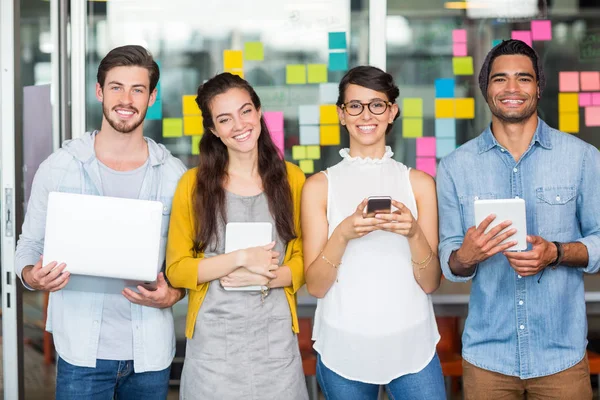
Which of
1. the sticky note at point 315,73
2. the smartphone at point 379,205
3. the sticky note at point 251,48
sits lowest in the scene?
the smartphone at point 379,205

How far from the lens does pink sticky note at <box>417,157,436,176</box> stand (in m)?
4.24

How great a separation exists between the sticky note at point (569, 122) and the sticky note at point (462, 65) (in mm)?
602

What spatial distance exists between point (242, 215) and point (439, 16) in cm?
233

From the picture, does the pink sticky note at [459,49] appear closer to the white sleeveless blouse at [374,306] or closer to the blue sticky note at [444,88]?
the blue sticky note at [444,88]

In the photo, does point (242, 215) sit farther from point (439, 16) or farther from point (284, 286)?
point (439, 16)

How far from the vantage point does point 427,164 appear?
167 inches

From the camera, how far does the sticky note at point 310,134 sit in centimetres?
420

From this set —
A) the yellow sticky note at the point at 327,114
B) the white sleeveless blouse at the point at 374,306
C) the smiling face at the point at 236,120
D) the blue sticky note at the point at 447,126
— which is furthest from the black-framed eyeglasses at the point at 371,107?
the blue sticky note at the point at 447,126

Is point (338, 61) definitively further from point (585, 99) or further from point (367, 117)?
point (367, 117)

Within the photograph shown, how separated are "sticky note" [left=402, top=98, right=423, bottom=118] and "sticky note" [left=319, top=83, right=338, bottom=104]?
40 centimetres

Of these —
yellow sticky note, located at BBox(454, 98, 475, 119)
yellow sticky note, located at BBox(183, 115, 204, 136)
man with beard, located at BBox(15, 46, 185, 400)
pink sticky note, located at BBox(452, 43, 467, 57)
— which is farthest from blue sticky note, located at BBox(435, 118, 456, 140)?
man with beard, located at BBox(15, 46, 185, 400)

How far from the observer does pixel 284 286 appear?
8.15ft

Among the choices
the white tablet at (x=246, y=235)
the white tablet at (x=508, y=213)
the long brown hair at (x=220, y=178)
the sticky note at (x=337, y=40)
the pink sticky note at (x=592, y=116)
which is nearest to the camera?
the white tablet at (x=508, y=213)

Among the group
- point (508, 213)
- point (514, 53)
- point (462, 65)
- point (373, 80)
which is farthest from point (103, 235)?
point (462, 65)
